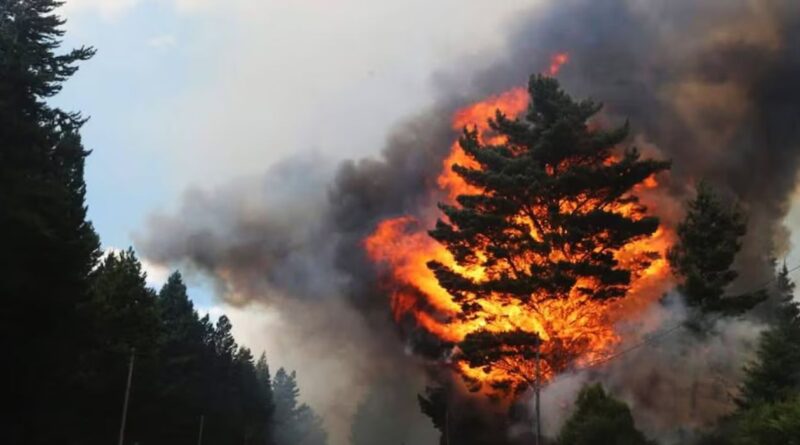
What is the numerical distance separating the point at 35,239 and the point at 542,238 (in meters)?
31.2

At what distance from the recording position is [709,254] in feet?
157

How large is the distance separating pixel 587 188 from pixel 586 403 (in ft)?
52.9

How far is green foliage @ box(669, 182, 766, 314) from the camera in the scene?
Result: 4728cm

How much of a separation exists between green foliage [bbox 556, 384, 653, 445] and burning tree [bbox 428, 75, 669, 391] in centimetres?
993

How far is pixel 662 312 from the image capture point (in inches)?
1960

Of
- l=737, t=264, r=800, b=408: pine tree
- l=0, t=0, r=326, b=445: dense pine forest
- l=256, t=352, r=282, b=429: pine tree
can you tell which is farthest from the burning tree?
l=256, t=352, r=282, b=429: pine tree

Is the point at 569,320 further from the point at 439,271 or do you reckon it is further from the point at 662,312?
the point at 439,271

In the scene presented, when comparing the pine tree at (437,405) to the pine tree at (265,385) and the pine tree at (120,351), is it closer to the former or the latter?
the pine tree at (120,351)

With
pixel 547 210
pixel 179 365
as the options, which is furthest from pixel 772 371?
pixel 179 365

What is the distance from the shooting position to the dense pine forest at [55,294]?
115ft

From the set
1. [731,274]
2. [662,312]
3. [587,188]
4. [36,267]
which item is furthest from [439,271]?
[36,267]

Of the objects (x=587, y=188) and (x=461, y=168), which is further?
(x=461, y=168)

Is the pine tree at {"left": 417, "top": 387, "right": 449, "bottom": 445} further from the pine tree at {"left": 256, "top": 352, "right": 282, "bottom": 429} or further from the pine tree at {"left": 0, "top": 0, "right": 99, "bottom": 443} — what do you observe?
the pine tree at {"left": 256, "top": 352, "right": 282, "bottom": 429}

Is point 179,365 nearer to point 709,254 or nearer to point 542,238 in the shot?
point 542,238
